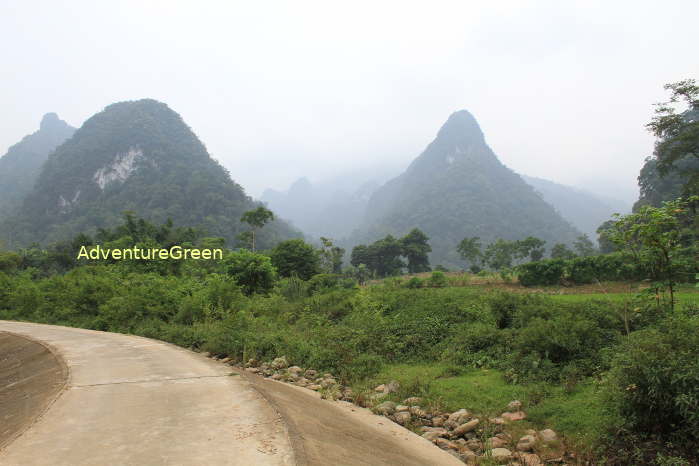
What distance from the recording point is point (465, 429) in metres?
5.04

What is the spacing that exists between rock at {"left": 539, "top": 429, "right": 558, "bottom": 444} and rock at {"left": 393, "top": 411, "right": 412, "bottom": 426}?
159 centimetres

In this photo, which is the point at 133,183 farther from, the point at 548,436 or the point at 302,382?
the point at 548,436

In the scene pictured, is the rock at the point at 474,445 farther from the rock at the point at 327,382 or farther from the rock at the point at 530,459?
the rock at the point at 327,382

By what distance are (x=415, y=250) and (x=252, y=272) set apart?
32483 mm

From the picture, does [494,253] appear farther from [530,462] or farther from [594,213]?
[594,213]

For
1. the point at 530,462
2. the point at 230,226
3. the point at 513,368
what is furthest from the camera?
the point at 230,226

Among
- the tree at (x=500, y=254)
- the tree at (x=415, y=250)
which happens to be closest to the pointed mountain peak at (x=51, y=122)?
the tree at (x=415, y=250)

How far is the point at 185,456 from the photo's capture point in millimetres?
3238

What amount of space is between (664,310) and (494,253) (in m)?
38.5

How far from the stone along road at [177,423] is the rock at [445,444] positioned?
0.43ft

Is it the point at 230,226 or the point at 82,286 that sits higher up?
the point at 230,226

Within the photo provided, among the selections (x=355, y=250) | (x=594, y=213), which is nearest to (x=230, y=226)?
(x=355, y=250)

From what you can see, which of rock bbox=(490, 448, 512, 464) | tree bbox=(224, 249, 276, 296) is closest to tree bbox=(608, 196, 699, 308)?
rock bbox=(490, 448, 512, 464)

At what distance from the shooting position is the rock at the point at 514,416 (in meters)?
5.21
